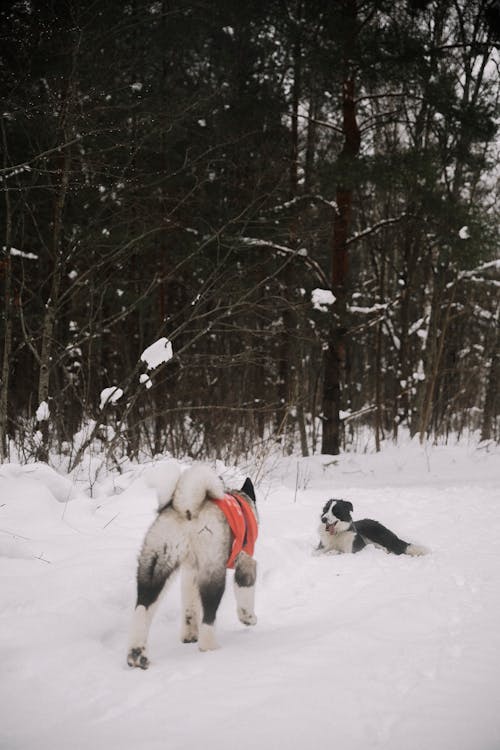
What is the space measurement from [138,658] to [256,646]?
0.68 m

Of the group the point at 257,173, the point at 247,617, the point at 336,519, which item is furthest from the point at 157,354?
the point at 257,173

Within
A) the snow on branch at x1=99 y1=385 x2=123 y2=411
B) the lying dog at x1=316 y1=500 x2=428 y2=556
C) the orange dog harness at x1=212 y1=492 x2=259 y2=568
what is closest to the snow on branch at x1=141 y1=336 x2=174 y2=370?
the snow on branch at x1=99 y1=385 x2=123 y2=411

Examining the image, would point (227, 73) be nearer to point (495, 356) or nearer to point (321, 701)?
point (495, 356)

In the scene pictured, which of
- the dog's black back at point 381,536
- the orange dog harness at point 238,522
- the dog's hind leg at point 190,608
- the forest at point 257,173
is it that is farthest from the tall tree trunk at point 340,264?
the dog's hind leg at point 190,608

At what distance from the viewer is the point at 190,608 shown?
10.3ft

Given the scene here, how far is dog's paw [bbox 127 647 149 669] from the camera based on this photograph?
265 centimetres

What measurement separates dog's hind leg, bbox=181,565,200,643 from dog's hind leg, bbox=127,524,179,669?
1.20 feet

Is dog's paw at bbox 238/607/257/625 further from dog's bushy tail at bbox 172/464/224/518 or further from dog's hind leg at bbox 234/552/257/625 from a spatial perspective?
dog's bushy tail at bbox 172/464/224/518

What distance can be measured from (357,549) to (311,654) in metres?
2.35

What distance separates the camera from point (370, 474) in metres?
10.8

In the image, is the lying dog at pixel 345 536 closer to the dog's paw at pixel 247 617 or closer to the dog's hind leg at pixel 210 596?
Answer: the dog's paw at pixel 247 617

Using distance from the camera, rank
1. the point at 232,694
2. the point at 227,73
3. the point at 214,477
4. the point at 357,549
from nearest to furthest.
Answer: the point at 232,694 < the point at 214,477 < the point at 357,549 < the point at 227,73

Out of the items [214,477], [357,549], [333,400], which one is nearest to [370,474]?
[333,400]

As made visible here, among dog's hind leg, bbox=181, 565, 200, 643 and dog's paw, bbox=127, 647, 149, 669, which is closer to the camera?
dog's paw, bbox=127, 647, 149, 669
